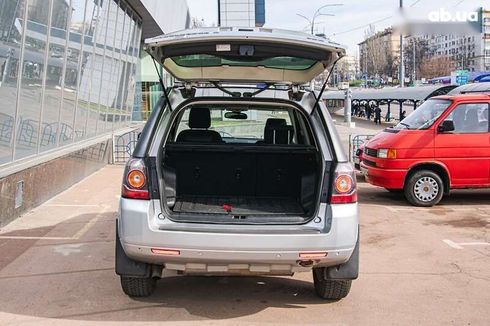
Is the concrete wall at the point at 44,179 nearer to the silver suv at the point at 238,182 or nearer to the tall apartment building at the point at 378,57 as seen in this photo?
the silver suv at the point at 238,182

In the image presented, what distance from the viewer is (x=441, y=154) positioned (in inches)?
371

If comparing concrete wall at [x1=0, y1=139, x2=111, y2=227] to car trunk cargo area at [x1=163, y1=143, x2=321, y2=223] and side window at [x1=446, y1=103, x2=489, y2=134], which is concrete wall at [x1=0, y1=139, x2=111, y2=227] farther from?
side window at [x1=446, y1=103, x2=489, y2=134]

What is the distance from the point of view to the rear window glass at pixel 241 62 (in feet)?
15.2

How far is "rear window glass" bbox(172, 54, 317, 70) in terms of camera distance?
15.2 feet

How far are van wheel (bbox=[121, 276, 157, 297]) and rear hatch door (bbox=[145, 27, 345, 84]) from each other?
5.82ft

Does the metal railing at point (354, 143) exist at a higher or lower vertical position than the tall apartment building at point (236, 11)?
lower

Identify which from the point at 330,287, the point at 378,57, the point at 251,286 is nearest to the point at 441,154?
the point at 251,286

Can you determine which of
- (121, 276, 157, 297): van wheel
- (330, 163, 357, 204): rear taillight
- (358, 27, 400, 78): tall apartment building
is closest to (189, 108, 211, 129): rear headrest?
(121, 276, 157, 297): van wheel

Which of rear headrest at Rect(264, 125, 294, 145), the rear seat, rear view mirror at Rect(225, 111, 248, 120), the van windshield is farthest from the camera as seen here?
the van windshield

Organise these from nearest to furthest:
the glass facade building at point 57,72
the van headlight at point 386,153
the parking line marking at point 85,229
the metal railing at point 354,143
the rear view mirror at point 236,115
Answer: the rear view mirror at point 236,115
the parking line marking at point 85,229
the glass facade building at point 57,72
the van headlight at point 386,153
the metal railing at point 354,143

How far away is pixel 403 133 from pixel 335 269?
5612mm

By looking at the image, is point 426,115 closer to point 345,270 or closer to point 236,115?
point 236,115

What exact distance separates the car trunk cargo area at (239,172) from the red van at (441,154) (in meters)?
4.59

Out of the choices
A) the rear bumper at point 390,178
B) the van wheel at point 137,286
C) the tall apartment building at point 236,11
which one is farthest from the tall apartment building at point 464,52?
the van wheel at point 137,286
